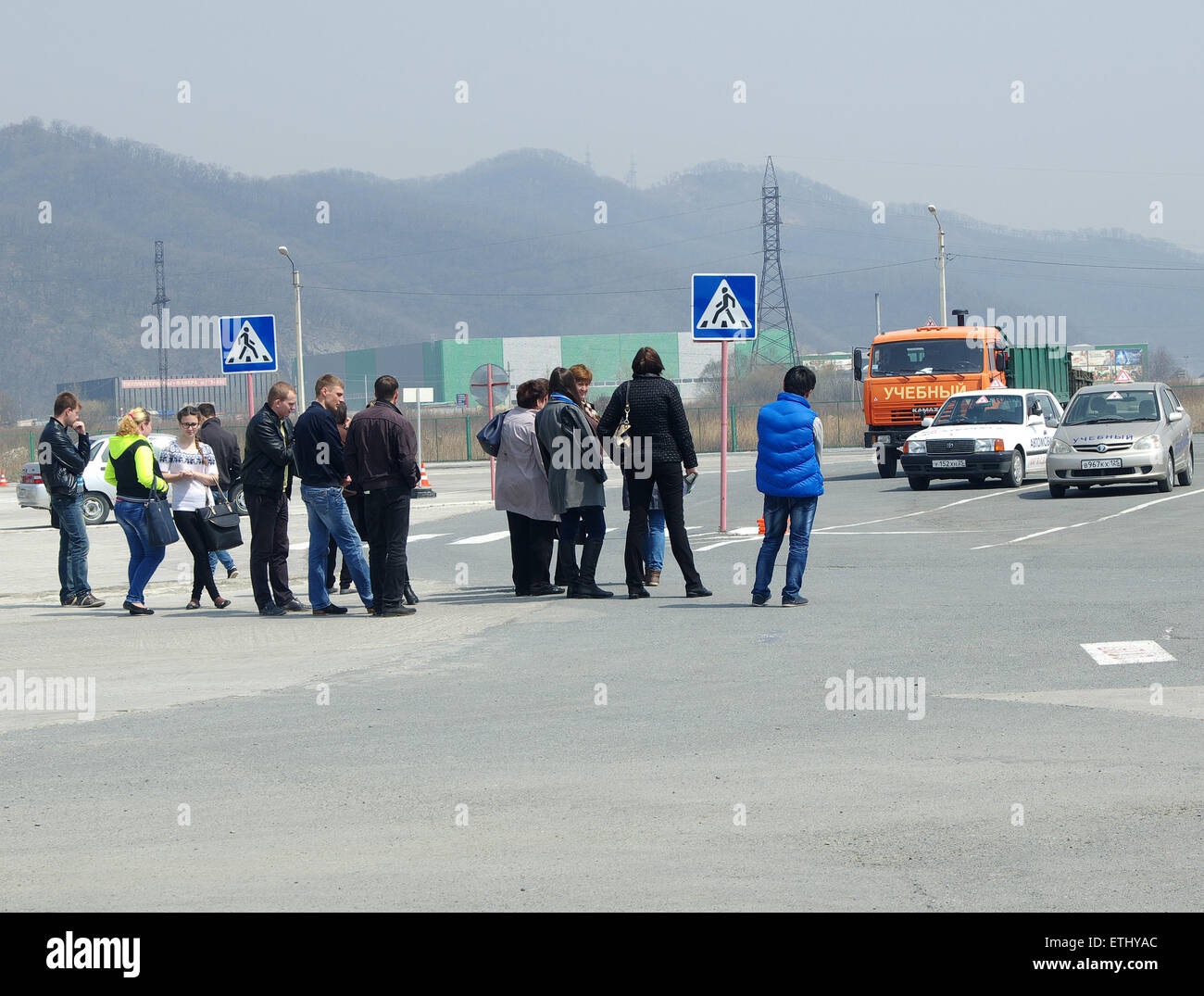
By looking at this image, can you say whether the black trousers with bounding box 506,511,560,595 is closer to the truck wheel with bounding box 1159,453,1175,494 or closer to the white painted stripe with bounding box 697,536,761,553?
the white painted stripe with bounding box 697,536,761,553

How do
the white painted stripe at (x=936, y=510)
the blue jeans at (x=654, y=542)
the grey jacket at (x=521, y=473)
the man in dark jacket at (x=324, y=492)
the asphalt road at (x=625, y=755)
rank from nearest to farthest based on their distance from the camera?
the asphalt road at (x=625, y=755) → the man in dark jacket at (x=324, y=492) → the grey jacket at (x=521, y=473) → the blue jeans at (x=654, y=542) → the white painted stripe at (x=936, y=510)

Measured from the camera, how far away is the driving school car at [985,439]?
2706 cm

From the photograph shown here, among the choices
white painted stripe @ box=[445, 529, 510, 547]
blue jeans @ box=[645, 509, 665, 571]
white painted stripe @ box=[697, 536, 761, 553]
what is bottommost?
white painted stripe @ box=[445, 529, 510, 547]

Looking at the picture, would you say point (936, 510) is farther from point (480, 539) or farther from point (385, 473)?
point (385, 473)

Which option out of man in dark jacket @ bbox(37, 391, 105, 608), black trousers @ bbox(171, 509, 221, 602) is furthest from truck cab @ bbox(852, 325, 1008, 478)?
man in dark jacket @ bbox(37, 391, 105, 608)

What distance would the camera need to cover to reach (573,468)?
1334 centimetres

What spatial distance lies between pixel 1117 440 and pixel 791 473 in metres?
12.9

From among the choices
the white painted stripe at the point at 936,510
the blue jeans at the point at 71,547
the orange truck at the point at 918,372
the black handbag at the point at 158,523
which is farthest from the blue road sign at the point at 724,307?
the orange truck at the point at 918,372

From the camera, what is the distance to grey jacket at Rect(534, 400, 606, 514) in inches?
525

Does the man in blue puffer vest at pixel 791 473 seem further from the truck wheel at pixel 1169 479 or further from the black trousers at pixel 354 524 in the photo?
the truck wheel at pixel 1169 479

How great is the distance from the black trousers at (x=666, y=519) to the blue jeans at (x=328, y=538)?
2.27 m

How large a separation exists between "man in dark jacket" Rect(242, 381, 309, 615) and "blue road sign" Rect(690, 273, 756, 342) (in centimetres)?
657
